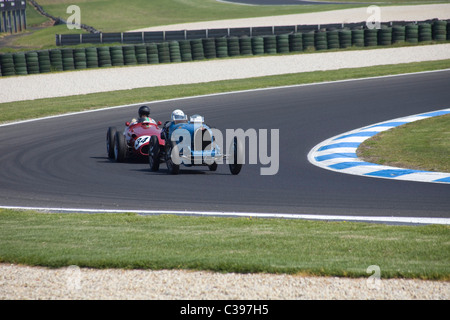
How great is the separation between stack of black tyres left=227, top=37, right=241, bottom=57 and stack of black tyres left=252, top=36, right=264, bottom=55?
0.79 m

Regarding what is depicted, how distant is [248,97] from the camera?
21.9 metres

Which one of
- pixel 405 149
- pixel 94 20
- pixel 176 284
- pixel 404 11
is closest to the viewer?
pixel 176 284

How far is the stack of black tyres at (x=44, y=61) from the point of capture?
2787cm

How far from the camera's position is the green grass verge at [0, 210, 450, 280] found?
21.5ft

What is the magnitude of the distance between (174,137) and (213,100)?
9240mm

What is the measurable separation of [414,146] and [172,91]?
1179 centimetres

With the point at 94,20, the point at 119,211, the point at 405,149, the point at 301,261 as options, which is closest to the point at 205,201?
the point at 119,211

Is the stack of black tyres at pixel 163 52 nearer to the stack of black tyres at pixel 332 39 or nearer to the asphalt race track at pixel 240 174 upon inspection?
the stack of black tyres at pixel 332 39

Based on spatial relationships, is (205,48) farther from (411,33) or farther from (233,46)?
(411,33)

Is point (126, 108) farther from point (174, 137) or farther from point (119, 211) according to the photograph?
point (119, 211)

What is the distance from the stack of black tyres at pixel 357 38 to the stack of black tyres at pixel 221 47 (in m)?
6.19

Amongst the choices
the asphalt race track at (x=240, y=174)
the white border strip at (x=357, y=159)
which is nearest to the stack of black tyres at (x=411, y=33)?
the asphalt race track at (x=240, y=174)

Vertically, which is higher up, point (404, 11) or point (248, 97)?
point (404, 11)

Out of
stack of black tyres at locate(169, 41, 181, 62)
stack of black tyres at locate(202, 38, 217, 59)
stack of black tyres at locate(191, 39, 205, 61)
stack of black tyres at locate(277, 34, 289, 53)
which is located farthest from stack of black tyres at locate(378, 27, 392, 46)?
stack of black tyres at locate(169, 41, 181, 62)
